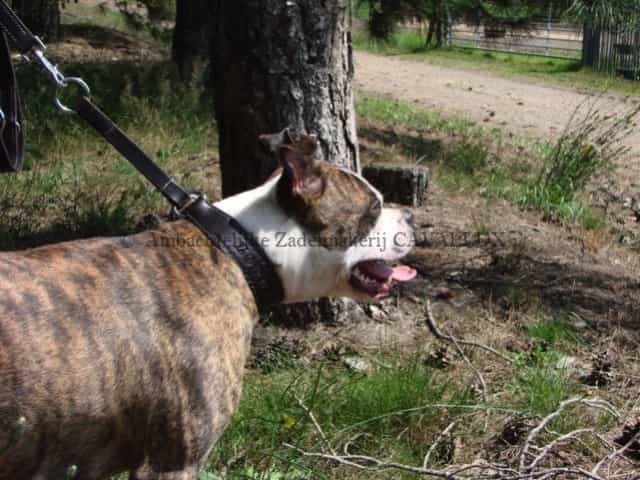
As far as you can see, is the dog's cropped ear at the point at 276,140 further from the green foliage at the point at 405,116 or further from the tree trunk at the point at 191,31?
the tree trunk at the point at 191,31

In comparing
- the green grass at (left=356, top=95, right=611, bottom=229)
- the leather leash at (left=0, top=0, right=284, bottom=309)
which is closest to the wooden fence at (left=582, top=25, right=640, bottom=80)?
the green grass at (left=356, top=95, right=611, bottom=229)

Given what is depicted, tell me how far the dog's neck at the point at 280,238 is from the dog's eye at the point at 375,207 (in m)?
0.31

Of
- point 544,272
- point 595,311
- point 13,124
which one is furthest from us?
point 544,272

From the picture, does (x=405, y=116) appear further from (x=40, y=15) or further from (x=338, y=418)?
(x=338, y=418)

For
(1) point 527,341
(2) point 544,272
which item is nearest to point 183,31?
(2) point 544,272

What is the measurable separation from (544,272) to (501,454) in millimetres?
2144

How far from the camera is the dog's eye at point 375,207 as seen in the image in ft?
11.7

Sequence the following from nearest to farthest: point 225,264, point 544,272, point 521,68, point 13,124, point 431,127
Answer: point 225,264
point 13,124
point 544,272
point 431,127
point 521,68

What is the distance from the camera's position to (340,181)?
11.5 ft

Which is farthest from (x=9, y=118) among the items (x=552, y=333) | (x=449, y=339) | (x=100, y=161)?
(x=100, y=161)

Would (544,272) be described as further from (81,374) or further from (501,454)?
(81,374)

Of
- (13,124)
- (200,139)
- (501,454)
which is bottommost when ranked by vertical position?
(501,454)

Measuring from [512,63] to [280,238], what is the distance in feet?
66.3

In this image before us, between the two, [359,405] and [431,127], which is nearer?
[359,405]
